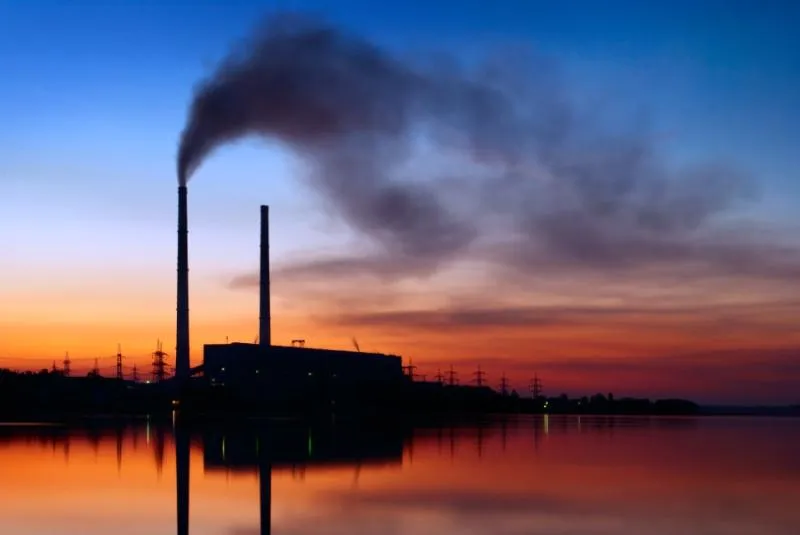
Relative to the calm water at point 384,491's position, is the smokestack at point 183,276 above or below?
above

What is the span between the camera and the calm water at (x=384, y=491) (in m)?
18.5

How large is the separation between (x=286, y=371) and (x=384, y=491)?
100 metres

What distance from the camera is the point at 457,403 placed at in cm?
16675

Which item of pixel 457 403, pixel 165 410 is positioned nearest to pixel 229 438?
pixel 165 410

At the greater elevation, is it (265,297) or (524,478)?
(265,297)

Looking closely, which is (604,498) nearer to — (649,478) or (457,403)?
(649,478)

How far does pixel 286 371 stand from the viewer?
12288cm

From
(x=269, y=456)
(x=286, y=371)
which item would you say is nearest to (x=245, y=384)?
(x=286, y=371)

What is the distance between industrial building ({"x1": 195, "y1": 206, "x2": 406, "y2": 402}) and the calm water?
206 feet

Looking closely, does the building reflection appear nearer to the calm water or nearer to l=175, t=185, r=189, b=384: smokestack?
the calm water

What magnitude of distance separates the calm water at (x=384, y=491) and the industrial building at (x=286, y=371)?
206 ft

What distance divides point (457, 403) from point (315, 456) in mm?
133367

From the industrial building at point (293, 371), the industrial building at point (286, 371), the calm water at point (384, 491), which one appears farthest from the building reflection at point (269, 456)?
the industrial building at point (293, 371)

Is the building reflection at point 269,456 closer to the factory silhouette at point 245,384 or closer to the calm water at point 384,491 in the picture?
the calm water at point 384,491
